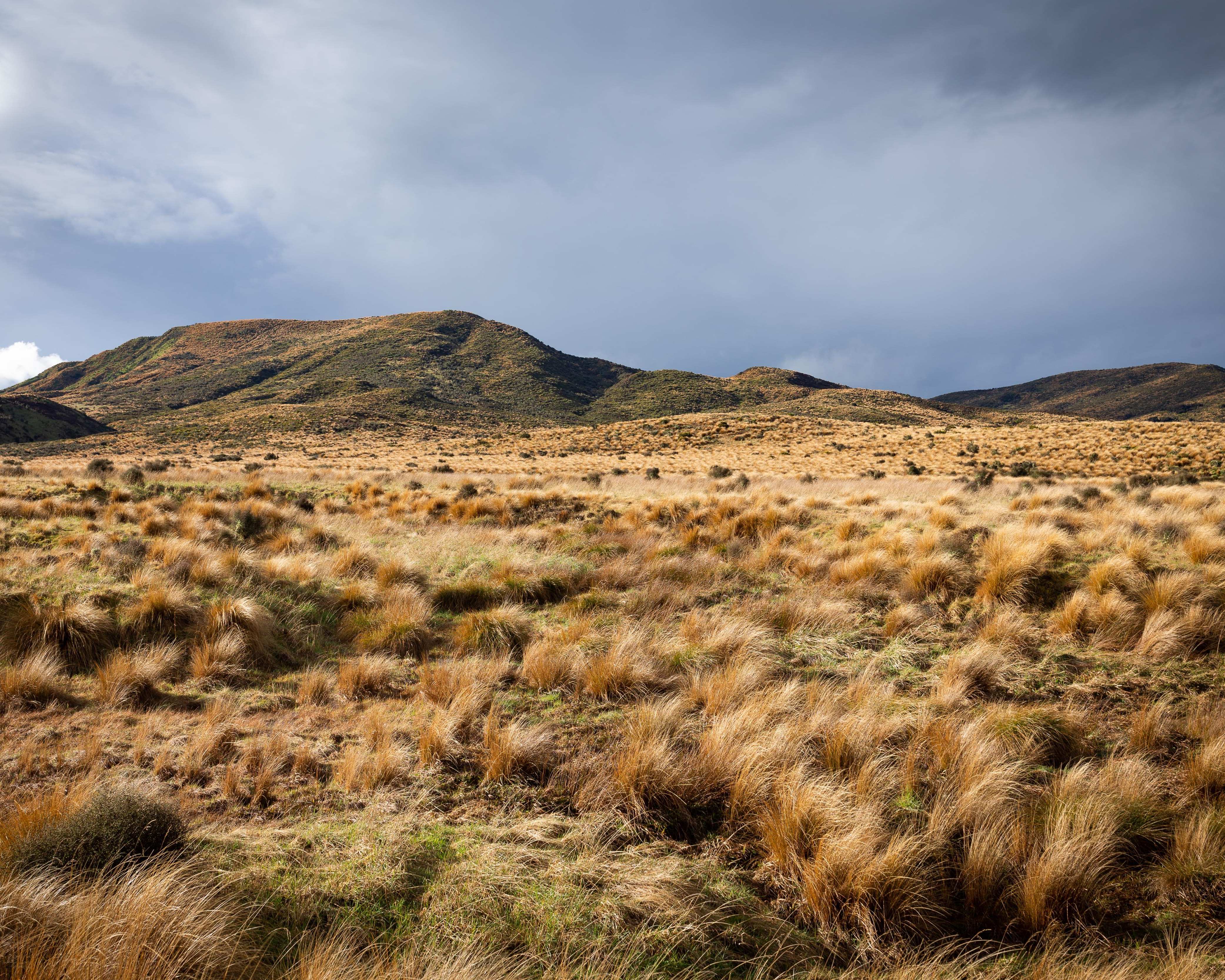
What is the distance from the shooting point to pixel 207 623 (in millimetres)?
5145

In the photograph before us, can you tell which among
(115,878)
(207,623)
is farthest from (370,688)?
(115,878)

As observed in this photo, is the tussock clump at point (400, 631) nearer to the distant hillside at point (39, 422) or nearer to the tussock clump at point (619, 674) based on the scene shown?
the tussock clump at point (619, 674)

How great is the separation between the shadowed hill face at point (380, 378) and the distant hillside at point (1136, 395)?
201 feet

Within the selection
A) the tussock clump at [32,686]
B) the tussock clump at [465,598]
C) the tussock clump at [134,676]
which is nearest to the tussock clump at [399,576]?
the tussock clump at [465,598]

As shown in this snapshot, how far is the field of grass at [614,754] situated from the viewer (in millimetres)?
2154

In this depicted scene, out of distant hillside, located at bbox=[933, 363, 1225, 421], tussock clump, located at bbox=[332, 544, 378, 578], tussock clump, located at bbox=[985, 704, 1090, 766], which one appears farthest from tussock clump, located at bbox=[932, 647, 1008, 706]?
distant hillside, located at bbox=[933, 363, 1225, 421]

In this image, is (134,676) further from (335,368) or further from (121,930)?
(335,368)

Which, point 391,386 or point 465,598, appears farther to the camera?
point 391,386

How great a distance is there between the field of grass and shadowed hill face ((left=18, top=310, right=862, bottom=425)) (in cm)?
6862

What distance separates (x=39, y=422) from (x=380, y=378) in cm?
4871

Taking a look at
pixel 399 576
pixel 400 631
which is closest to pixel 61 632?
pixel 400 631

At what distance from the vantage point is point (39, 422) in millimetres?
67750

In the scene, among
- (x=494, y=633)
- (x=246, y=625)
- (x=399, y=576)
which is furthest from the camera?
(x=399, y=576)

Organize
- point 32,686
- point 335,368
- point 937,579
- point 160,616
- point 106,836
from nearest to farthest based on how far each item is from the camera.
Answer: point 106,836
point 32,686
point 160,616
point 937,579
point 335,368
